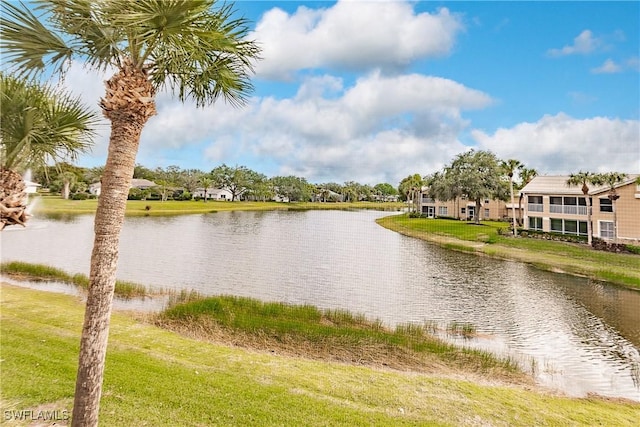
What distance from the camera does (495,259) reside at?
22938mm

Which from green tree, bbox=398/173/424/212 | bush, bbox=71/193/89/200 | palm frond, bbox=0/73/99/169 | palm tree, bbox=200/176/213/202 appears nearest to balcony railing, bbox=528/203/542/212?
green tree, bbox=398/173/424/212

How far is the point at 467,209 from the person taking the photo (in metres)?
46.5

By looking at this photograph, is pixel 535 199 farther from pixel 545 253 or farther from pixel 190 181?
pixel 190 181

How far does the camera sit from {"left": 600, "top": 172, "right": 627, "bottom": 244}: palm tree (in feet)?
77.9

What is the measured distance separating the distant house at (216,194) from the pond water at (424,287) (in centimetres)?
5269

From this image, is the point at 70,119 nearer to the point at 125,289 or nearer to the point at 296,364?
the point at 296,364

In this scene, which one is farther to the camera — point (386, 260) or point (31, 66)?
point (386, 260)

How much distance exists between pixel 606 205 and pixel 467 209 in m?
21.3

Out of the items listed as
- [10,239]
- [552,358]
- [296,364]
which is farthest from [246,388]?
[10,239]

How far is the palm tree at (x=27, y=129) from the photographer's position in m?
4.16

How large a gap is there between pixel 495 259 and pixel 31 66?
977 inches

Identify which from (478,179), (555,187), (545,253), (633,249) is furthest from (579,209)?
(478,179)

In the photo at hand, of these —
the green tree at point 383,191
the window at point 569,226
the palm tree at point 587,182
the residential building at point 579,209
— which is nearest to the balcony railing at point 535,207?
the residential building at point 579,209

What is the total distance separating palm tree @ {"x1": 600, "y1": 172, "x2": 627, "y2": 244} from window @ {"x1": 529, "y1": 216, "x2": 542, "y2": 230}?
6598 mm
